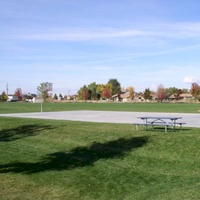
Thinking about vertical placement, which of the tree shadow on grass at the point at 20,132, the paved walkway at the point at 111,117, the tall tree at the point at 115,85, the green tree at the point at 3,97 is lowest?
the tree shadow on grass at the point at 20,132

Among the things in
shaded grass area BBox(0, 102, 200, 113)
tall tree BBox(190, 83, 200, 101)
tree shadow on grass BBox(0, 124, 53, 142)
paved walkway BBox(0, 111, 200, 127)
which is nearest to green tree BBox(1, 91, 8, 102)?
tall tree BBox(190, 83, 200, 101)

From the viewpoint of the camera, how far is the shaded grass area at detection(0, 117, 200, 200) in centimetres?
1094

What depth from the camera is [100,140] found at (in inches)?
671

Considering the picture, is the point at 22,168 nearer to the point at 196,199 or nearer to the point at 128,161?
the point at 128,161

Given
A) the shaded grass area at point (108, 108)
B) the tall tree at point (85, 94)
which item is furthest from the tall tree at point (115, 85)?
the shaded grass area at point (108, 108)

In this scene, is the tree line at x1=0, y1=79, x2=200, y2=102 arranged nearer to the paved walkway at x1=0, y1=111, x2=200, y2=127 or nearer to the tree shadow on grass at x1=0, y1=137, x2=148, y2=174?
the paved walkway at x1=0, y1=111, x2=200, y2=127

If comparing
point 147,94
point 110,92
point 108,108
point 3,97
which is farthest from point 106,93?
point 108,108

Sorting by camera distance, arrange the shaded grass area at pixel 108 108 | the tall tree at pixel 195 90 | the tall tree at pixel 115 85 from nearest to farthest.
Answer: the shaded grass area at pixel 108 108 < the tall tree at pixel 195 90 < the tall tree at pixel 115 85

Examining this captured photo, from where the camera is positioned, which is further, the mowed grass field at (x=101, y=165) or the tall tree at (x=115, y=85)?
the tall tree at (x=115, y=85)

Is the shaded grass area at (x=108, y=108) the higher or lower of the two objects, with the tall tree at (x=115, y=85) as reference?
lower

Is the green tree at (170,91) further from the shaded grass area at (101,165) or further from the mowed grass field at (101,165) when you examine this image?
the shaded grass area at (101,165)

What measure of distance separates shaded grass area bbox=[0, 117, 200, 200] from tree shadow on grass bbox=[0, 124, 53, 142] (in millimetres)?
1012

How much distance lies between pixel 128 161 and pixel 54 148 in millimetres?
4432

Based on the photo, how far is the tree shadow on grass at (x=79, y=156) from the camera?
13.8m
